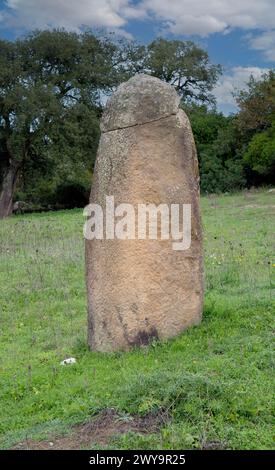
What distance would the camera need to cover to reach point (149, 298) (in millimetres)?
6949

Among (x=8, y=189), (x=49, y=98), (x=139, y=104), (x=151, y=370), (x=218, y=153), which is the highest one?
(x=49, y=98)

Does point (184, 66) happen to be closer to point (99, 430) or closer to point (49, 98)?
point (49, 98)

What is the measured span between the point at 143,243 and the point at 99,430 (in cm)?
263

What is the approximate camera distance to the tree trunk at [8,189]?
32.6m

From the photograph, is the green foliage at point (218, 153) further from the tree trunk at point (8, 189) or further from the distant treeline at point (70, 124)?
the tree trunk at point (8, 189)

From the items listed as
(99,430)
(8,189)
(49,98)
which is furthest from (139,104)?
(8,189)

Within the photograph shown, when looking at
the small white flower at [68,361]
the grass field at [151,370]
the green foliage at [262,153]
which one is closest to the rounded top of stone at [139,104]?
the grass field at [151,370]

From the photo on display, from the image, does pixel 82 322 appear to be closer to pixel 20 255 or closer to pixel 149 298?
pixel 149 298

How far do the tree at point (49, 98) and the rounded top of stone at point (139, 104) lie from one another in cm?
2220

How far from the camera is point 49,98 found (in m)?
29.1

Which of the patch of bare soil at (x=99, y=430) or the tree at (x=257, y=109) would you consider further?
the tree at (x=257, y=109)

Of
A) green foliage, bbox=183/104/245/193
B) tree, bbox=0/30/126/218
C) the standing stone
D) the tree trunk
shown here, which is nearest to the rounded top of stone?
the standing stone
